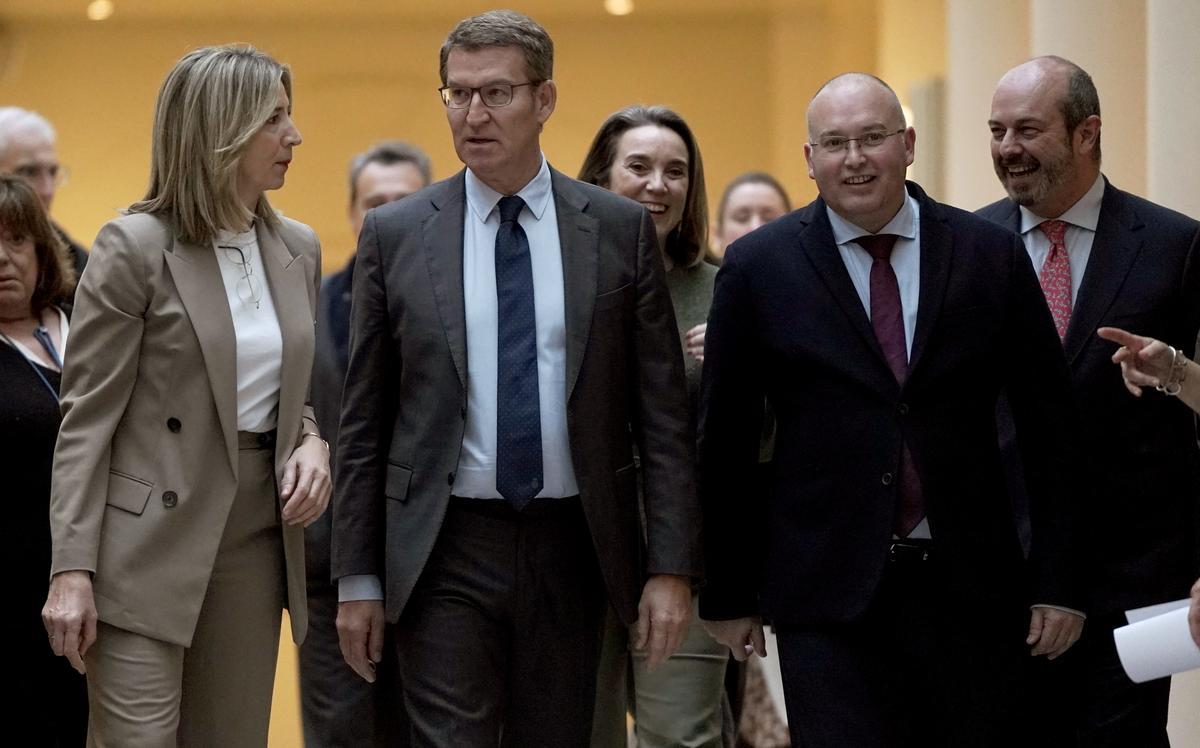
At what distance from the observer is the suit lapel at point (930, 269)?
13.1 ft

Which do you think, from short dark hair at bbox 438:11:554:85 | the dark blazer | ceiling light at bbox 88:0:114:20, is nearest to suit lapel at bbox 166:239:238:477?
short dark hair at bbox 438:11:554:85

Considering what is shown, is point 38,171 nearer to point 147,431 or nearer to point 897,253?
point 147,431

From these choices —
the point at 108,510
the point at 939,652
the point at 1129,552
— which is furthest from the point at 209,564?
the point at 1129,552

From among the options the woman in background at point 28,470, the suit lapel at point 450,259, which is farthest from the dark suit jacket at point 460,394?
the woman in background at point 28,470

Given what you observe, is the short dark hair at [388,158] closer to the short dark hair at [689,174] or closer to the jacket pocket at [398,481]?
the short dark hair at [689,174]

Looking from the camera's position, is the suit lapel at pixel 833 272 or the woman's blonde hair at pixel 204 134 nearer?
the suit lapel at pixel 833 272

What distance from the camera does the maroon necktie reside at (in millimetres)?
3971

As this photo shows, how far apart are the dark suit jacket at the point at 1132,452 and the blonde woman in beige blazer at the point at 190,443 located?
1.81 metres

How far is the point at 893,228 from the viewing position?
413 centimetres

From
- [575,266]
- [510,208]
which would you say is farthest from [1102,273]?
[510,208]

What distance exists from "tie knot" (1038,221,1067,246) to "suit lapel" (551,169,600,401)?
133cm

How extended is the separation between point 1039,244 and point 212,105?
7.03ft

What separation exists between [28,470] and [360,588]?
1.31 m

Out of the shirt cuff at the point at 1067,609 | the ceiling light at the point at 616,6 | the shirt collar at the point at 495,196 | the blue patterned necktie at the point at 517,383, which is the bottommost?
the shirt cuff at the point at 1067,609
